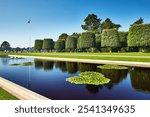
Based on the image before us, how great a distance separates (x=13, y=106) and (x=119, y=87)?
896 cm

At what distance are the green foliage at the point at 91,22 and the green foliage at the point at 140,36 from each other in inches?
1569

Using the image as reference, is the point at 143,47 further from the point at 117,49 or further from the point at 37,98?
the point at 37,98

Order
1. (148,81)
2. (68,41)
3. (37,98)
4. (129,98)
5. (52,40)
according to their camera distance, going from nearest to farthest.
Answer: (37,98) < (129,98) < (148,81) < (68,41) < (52,40)

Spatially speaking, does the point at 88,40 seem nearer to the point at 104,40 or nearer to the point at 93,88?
the point at 104,40

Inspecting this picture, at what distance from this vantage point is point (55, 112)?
24.8ft

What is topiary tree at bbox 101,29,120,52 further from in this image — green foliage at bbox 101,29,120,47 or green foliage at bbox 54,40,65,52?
green foliage at bbox 54,40,65,52

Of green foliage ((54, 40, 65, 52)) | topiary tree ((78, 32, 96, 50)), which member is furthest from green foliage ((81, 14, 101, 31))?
topiary tree ((78, 32, 96, 50))

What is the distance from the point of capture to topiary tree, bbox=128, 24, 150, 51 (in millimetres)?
51781

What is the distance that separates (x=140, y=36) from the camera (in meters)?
52.4

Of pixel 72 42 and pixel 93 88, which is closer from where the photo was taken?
pixel 93 88

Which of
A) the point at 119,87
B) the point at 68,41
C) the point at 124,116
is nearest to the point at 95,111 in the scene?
the point at 124,116

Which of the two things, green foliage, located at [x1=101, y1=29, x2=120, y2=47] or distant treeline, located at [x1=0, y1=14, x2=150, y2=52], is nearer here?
distant treeline, located at [x1=0, y1=14, x2=150, y2=52]

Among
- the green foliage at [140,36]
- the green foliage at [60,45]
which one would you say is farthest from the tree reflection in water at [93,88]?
the green foliage at [60,45]

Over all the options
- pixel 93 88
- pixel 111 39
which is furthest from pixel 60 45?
pixel 93 88
